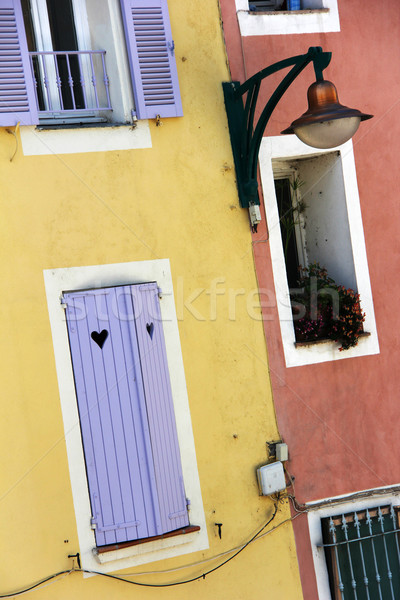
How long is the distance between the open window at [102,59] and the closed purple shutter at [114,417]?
5.26 ft

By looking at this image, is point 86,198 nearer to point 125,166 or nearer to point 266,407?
point 125,166

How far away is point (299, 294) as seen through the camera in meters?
7.31

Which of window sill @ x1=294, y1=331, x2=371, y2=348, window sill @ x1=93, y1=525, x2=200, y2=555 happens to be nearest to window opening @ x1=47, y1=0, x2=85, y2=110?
window sill @ x1=294, y1=331, x2=371, y2=348

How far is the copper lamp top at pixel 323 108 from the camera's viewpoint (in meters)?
5.74

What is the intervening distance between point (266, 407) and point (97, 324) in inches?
68.0

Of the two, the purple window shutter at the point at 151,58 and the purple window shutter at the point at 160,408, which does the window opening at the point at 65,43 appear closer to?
the purple window shutter at the point at 151,58

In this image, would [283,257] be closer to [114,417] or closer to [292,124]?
[292,124]

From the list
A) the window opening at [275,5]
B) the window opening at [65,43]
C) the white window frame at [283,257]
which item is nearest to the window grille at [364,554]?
the white window frame at [283,257]

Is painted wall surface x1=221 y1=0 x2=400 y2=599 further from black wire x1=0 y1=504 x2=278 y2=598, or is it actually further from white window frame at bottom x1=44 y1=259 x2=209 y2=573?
white window frame at bottom x1=44 y1=259 x2=209 y2=573

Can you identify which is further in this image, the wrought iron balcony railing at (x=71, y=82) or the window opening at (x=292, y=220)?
the window opening at (x=292, y=220)

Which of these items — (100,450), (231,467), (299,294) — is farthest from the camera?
(299,294)

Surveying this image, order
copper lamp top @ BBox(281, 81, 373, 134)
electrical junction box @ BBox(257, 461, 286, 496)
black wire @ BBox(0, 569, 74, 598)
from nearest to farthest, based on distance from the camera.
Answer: copper lamp top @ BBox(281, 81, 373, 134), black wire @ BBox(0, 569, 74, 598), electrical junction box @ BBox(257, 461, 286, 496)

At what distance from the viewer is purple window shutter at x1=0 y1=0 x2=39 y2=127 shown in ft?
20.2

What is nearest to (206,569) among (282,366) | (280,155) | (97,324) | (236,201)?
(282,366)
